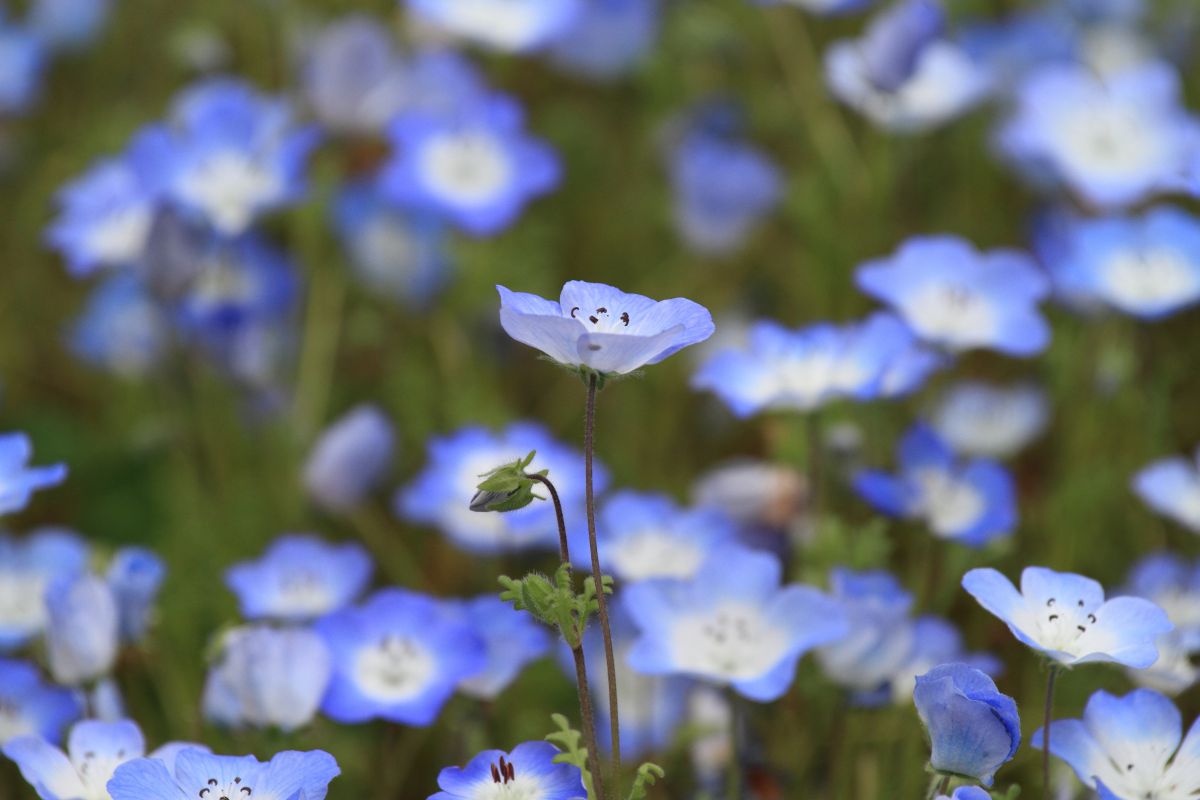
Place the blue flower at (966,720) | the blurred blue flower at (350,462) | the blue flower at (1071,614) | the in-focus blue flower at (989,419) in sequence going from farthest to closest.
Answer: the in-focus blue flower at (989,419), the blurred blue flower at (350,462), the blue flower at (1071,614), the blue flower at (966,720)

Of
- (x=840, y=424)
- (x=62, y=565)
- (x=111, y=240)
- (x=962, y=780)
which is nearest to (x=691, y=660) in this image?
(x=962, y=780)

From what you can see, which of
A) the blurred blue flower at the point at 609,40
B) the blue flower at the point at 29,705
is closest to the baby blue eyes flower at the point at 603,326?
the blue flower at the point at 29,705

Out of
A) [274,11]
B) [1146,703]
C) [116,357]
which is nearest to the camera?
[1146,703]

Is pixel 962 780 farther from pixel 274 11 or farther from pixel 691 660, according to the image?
pixel 274 11

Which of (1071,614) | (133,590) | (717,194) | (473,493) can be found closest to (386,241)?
(717,194)

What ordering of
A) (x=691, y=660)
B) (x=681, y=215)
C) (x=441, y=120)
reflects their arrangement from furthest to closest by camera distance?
(x=681, y=215) < (x=441, y=120) < (x=691, y=660)

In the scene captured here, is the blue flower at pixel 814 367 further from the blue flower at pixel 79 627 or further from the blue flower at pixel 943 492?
the blue flower at pixel 79 627

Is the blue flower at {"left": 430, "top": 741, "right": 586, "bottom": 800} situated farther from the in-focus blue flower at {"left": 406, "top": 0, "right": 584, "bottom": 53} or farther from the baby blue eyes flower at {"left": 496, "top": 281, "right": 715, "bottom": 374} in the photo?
the in-focus blue flower at {"left": 406, "top": 0, "right": 584, "bottom": 53}
